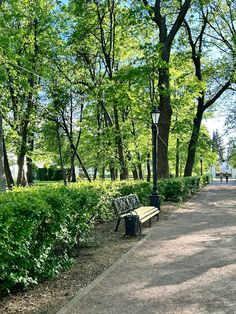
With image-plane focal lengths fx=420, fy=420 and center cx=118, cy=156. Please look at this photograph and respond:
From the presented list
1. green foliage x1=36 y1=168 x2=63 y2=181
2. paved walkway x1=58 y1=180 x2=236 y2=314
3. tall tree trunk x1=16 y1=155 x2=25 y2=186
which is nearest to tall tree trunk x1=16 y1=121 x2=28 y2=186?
tall tree trunk x1=16 y1=155 x2=25 y2=186

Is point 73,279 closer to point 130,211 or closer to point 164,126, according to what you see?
point 130,211

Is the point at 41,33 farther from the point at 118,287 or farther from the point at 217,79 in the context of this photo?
the point at 118,287

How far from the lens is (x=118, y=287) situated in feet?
19.3

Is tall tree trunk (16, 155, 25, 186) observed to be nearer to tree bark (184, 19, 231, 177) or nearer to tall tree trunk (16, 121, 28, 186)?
tall tree trunk (16, 121, 28, 186)

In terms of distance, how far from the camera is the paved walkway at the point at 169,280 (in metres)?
5.00

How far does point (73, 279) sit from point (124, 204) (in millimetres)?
5365

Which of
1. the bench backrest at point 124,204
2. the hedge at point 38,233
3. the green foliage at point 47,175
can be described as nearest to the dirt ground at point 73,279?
the hedge at point 38,233

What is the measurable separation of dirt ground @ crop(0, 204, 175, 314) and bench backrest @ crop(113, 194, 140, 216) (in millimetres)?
716

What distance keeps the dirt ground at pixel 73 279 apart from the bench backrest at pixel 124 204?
716 mm

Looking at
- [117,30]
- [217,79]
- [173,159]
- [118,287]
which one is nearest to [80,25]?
[117,30]

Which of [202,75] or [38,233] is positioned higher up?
[202,75]

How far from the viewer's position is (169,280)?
20.3 ft

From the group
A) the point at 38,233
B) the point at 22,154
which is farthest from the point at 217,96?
the point at 38,233

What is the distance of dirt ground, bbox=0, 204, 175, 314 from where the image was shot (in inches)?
200
